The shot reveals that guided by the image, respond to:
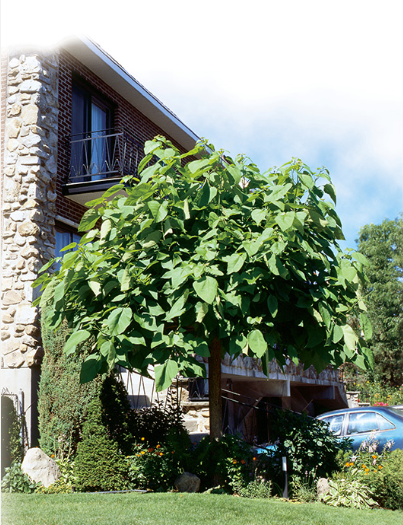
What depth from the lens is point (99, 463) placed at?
7.84 meters

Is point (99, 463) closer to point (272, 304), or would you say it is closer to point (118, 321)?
point (118, 321)

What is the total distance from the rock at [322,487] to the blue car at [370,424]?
1.78 meters

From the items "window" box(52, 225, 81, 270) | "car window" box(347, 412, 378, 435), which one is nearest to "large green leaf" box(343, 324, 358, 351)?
"car window" box(347, 412, 378, 435)

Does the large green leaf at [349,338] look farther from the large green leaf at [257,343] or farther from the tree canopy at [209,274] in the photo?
the large green leaf at [257,343]

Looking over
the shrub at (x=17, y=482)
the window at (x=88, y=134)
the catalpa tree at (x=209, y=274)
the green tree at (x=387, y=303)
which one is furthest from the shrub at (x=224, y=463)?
the green tree at (x=387, y=303)

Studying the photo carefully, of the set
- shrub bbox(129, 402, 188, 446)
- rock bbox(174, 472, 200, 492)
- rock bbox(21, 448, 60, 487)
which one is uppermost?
shrub bbox(129, 402, 188, 446)

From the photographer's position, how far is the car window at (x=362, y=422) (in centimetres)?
1077

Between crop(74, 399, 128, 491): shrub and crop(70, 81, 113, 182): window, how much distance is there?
6.27 m

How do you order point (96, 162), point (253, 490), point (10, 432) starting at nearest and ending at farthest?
point (253, 490) < point (10, 432) < point (96, 162)

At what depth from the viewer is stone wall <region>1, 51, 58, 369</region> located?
1045cm

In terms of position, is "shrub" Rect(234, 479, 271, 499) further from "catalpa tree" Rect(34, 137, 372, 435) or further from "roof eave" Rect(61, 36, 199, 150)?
"roof eave" Rect(61, 36, 199, 150)

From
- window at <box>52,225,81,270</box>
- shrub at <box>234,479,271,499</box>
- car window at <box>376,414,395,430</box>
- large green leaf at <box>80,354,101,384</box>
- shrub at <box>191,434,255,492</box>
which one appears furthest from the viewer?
window at <box>52,225,81,270</box>

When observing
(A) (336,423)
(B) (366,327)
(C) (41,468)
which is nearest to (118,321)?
(B) (366,327)

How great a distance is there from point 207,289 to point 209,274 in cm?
59
